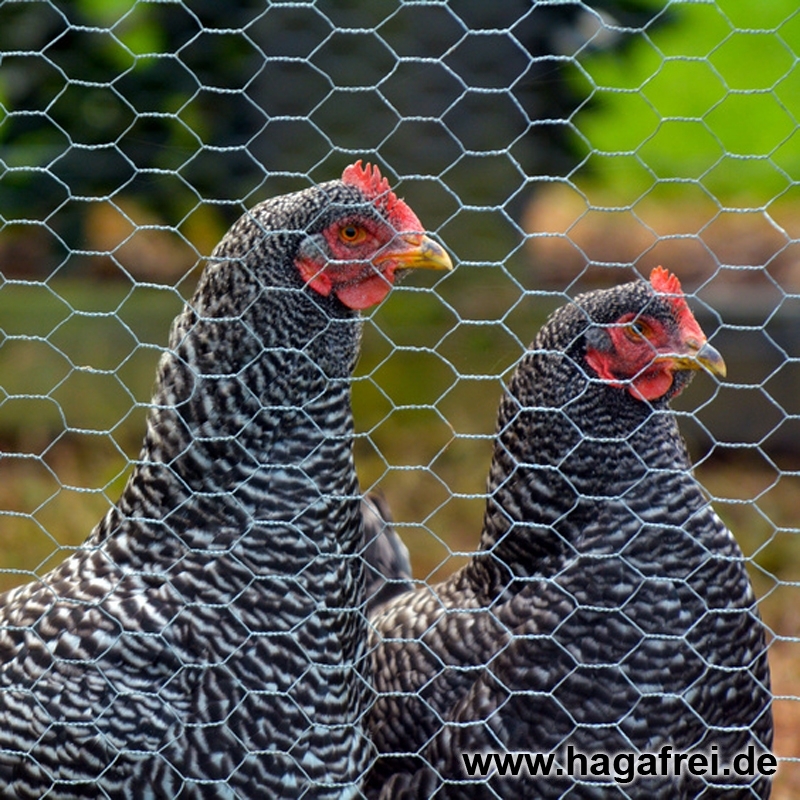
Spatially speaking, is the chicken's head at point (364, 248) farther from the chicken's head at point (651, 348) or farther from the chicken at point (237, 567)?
the chicken's head at point (651, 348)

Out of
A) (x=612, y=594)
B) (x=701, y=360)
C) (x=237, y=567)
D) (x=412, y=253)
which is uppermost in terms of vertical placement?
(x=412, y=253)

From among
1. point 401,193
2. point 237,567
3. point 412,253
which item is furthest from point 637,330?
point 401,193

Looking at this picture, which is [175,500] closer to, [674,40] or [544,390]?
[544,390]

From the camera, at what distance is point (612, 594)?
67.5 inches

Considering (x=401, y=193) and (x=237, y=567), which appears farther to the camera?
(x=401, y=193)

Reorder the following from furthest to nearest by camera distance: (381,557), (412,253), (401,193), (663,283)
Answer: (401,193)
(381,557)
(663,283)
(412,253)

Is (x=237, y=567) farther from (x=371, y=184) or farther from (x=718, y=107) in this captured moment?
(x=718, y=107)

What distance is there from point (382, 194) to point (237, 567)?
604 millimetres

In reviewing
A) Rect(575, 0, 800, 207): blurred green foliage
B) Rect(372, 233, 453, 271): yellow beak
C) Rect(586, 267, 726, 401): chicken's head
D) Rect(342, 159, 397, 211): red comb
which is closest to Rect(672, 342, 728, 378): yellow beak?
Rect(586, 267, 726, 401): chicken's head

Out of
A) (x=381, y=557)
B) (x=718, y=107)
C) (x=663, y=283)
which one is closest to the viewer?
(x=663, y=283)

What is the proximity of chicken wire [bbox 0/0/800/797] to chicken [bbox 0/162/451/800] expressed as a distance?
97cm

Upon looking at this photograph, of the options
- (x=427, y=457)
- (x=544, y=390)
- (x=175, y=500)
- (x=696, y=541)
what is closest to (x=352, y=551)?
(x=175, y=500)

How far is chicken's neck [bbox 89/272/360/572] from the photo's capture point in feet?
5.38

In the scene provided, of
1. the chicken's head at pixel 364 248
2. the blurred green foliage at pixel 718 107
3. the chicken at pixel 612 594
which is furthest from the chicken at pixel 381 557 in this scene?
the blurred green foliage at pixel 718 107
